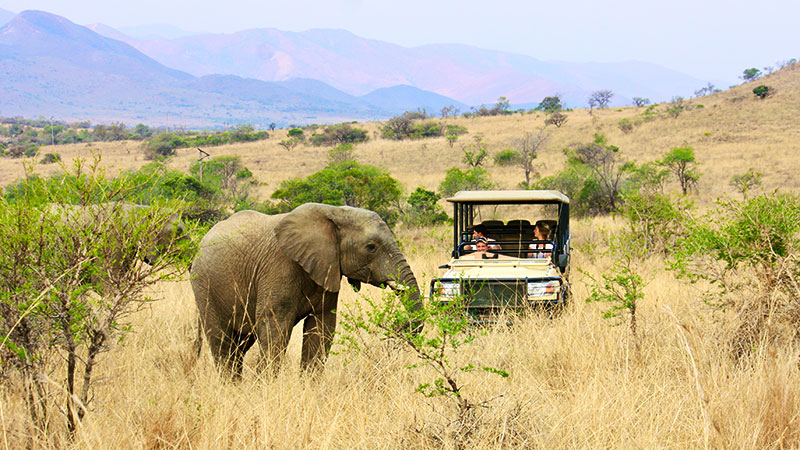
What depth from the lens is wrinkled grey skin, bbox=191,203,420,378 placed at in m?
5.52

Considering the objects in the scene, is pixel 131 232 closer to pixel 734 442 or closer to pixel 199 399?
pixel 199 399

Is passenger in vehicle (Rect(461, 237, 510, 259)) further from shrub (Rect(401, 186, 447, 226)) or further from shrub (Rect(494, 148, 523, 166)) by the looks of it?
shrub (Rect(494, 148, 523, 166))

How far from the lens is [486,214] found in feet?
66.0

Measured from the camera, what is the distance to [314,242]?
5.52 meters

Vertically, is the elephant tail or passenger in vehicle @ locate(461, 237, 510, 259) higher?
passenger in vehicle @ locate(461, 237, 510, 259)

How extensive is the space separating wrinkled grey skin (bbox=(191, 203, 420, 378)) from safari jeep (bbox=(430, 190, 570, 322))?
65 centimetres

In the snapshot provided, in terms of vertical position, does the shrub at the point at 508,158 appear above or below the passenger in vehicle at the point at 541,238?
below

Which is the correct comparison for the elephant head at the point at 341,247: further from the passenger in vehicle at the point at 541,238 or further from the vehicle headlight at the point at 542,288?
the passenger in vehicle at the point at 541,238

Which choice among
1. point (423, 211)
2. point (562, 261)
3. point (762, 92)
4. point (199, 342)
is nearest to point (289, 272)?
point (199, 342)

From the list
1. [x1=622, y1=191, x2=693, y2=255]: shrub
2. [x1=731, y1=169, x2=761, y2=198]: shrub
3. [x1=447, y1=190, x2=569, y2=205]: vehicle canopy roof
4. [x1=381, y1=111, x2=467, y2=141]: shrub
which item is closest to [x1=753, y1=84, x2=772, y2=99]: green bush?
[x1=381, y1=111, x2=467, y2=141]: shrub

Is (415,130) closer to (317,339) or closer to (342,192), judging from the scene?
(342,192)

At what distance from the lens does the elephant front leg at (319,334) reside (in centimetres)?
573

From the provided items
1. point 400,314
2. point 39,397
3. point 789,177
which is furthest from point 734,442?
point 789,177

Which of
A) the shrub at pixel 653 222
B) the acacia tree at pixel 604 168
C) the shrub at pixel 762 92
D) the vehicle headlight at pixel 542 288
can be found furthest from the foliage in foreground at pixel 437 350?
the shrub at pixel 762 92
